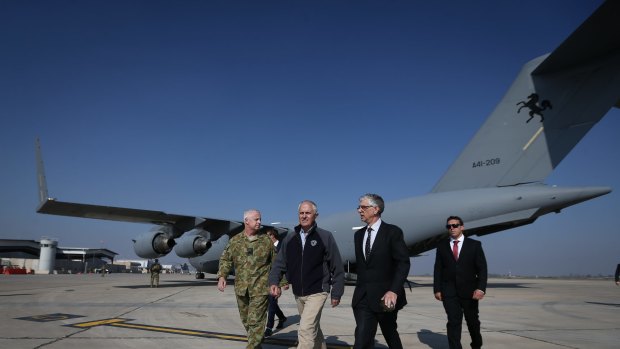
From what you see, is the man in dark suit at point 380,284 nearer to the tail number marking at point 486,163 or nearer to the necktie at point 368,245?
the necktie at point 368,245

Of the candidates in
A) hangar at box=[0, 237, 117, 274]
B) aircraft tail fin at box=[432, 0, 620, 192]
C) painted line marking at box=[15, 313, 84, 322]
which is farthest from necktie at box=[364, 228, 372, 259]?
hangar at box=[0, 237, 117, 274]

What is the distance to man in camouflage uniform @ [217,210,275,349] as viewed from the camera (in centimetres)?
478

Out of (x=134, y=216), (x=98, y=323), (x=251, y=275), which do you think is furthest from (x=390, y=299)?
(x=134, y=216)

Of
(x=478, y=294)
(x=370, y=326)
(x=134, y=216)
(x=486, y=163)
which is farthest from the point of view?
(x=134, y=216)

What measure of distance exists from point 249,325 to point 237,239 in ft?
3.28

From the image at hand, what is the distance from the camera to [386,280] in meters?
4.04

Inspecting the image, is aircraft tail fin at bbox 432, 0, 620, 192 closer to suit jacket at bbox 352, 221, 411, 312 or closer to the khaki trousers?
suit jacket at bbox 352, 221, 411, 312

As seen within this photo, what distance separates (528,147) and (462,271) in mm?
9706

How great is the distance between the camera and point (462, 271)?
5.07 meters

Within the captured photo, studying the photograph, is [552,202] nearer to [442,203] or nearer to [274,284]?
[442,203]

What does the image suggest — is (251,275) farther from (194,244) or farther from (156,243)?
(194,244)

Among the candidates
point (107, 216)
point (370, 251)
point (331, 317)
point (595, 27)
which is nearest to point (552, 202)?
point (595, 27)

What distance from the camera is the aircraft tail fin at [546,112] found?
11484mm

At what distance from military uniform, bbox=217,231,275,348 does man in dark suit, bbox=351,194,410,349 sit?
3.95 feet
